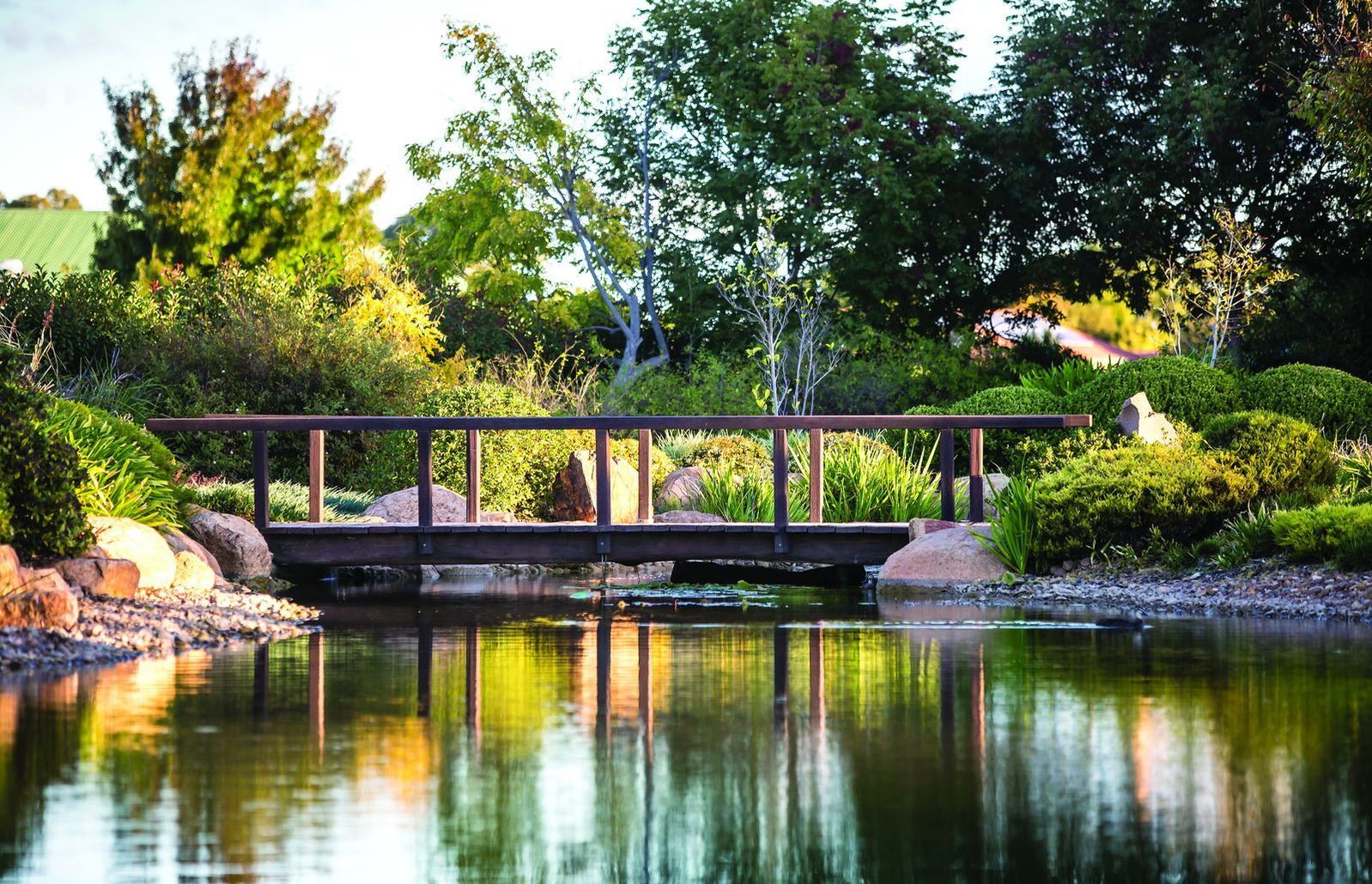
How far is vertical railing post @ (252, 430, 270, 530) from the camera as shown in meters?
16.7

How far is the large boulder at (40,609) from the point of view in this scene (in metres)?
10.5

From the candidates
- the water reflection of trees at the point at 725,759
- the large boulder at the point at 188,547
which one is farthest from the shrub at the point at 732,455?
the water reflection of trees at the point at 725,759

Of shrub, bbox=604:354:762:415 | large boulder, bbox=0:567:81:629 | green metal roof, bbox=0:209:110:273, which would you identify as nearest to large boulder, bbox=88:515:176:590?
large boulder, bbox=0:567:81:629

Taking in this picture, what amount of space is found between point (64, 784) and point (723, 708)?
297 cm

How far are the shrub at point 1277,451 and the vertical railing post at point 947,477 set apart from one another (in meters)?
2.41

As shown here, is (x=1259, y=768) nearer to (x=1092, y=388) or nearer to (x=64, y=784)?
(x=64, y=784)

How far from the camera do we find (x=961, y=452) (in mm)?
22031

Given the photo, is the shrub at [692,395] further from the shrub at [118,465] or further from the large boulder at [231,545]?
the shrub at [118,465]

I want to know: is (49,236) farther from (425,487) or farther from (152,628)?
(152,628)

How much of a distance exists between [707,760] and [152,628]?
5376 millimetres

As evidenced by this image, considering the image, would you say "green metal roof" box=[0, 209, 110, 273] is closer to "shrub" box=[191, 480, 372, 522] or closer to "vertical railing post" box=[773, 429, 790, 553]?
"shrub" box=[191, 480, 372, 522]

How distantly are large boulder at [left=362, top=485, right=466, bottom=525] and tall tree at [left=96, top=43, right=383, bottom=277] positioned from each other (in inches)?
762

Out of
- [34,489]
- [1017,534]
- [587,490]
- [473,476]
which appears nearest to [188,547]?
[34,489]

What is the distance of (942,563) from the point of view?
15.4 m
